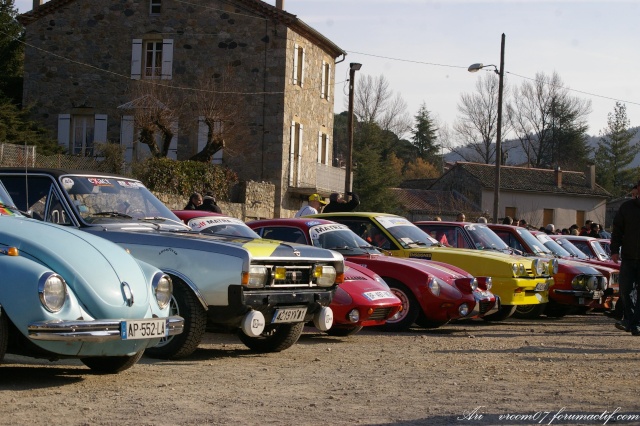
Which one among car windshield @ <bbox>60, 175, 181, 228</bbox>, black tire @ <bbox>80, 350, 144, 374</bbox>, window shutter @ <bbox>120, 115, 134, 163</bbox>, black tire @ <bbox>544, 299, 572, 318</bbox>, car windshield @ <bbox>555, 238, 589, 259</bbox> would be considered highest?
window shutter @ <bbox>120, 115, 134, 163</bbox>

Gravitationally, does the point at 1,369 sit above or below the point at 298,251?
below

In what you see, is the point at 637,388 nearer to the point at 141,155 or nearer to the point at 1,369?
the point at 1,369

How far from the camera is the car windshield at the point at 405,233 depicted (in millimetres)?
15227

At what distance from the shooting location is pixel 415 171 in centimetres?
9700

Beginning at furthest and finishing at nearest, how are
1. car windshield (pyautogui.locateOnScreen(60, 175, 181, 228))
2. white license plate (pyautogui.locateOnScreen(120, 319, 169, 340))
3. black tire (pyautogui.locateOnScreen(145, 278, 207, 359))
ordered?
car windshield (pyautogui.locateOnScreen(60, 175, 181, 228)) < black tire (pyautogui.locateOnScreen(145, 278, 207, 359)) < white license plate (pyautogui.locateOnScreen(120, 319, 169, 340))

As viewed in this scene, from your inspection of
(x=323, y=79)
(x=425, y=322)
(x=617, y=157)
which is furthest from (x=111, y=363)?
(x=617, y=157)

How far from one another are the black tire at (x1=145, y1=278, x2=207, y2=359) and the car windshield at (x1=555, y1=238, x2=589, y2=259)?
13015mm

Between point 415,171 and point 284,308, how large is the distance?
87980mm

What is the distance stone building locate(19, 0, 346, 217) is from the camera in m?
39.2

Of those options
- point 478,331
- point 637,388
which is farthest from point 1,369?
point 478,331

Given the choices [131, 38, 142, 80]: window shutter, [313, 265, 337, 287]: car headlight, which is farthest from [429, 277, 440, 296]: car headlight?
[131, 38, 142, 80]: window shutter

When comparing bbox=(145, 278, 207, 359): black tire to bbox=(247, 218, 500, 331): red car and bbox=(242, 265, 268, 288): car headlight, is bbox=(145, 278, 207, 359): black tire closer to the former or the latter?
bbox=(242, 265, 268, 288): car headlight

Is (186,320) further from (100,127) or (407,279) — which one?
(100,127)

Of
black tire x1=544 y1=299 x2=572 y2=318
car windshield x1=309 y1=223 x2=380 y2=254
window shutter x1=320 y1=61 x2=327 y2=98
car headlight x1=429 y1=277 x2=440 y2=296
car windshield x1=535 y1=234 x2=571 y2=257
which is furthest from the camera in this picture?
window shutter x1=320 y1=61 x2=327 y2=98
